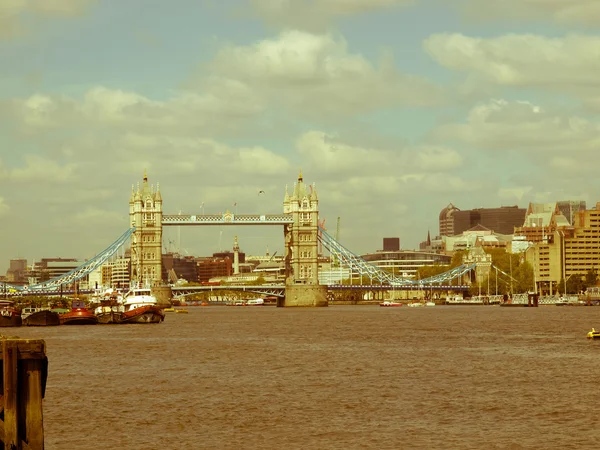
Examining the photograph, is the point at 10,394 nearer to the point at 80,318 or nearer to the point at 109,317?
the point at 80,318

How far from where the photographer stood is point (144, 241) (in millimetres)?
197625

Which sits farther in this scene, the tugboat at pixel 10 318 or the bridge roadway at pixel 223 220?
the bridge roadway at pixel 223 220

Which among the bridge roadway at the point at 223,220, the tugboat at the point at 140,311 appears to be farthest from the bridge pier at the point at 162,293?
the tugboat at the point at 140,311

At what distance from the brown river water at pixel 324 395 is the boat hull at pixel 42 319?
3069 cm

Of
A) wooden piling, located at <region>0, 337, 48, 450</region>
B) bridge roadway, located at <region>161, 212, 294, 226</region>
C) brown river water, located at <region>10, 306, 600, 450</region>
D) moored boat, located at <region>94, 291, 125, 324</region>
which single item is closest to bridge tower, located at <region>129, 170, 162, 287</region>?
bridge roadway, located at <region>161, 212, 294, 226</region>

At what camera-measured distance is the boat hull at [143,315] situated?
334 feet

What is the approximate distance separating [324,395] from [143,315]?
6483 centimetres

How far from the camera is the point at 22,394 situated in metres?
24.0

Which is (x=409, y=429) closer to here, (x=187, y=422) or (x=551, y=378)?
(x=187, y=422)

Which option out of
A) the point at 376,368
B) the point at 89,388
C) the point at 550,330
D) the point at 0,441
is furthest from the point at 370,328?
the point at 0,441

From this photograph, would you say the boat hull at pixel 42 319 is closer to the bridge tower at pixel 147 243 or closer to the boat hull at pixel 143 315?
the boat hull at pixel 143 315

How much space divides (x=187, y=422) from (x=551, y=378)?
16.0m

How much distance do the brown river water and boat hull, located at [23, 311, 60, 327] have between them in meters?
30.7

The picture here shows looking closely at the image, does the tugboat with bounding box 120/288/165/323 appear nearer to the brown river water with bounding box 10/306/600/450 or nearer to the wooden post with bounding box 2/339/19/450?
the brown river water with bounding box 10/306/600/450
